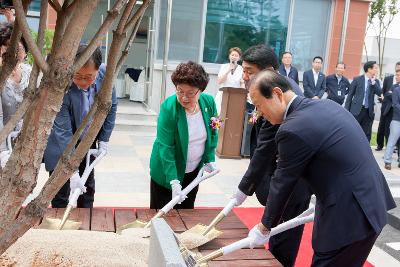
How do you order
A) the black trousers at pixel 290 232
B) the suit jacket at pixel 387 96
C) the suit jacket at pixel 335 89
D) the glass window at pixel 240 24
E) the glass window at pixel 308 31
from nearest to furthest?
the black trousers at pixel 290 232, the suit jacket at pixel 335 89, the suit jacket at pixel 387 96, the glass window at pixel 240 24, the glass window at pixel 308 31

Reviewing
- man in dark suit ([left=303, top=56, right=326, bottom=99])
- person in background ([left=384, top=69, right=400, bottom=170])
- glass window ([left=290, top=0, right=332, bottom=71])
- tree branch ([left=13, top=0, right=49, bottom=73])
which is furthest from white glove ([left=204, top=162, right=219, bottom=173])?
glass window ([left=290, top=0, right=332, bottom=71])

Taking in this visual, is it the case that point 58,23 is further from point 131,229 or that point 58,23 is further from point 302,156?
point 131,229

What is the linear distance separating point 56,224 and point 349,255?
1301mm

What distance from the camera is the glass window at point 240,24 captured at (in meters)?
8.31

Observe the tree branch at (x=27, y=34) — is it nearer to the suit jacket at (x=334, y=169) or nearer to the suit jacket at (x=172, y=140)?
the suit jacket at (x=334, y=169)

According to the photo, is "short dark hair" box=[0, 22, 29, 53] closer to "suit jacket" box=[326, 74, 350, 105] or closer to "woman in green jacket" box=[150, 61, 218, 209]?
"woman in green jacket" box=[150, 61, 218, 209]

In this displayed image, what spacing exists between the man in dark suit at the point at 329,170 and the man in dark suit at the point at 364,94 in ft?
18.1

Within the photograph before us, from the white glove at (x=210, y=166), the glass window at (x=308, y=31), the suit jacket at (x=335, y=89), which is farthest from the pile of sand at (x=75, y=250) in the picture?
the glass window at (x=308, y=31)

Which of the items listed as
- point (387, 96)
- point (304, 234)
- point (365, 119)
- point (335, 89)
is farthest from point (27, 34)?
point (387, 96)

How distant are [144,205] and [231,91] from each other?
2.33 meters

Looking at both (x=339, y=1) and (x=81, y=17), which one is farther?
(x=339, y=1)

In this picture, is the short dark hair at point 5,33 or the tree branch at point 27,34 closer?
the tree branch at point 27,34

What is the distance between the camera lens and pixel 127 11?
1.30m

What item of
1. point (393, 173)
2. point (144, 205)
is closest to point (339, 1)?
point (393, 173)
